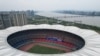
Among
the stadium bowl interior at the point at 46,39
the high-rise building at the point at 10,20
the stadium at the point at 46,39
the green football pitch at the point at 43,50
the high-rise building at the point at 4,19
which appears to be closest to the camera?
the green football pitch at the point at 43,50

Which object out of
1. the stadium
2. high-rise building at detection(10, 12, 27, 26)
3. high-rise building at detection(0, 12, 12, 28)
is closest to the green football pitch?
the stadium

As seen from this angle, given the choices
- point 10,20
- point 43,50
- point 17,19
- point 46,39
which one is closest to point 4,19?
point 10,20

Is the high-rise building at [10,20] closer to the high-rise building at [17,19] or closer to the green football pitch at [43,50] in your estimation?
the high-rise building at [17,19]

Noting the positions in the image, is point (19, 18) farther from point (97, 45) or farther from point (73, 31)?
point (97, 45)

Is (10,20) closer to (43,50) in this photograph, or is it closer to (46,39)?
(46,39)

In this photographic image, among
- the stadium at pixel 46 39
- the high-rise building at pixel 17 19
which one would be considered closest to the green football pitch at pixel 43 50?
the stadium at pixel 46 39

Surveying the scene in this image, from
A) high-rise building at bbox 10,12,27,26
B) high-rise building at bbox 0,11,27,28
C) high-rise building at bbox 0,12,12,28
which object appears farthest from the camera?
high-rise building at bbox 10,12,27,26

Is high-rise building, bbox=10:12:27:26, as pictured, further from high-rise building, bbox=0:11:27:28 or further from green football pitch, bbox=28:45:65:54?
green football pitch, bbox=28:45:65:54

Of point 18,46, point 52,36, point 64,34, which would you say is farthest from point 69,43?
point 18,46
